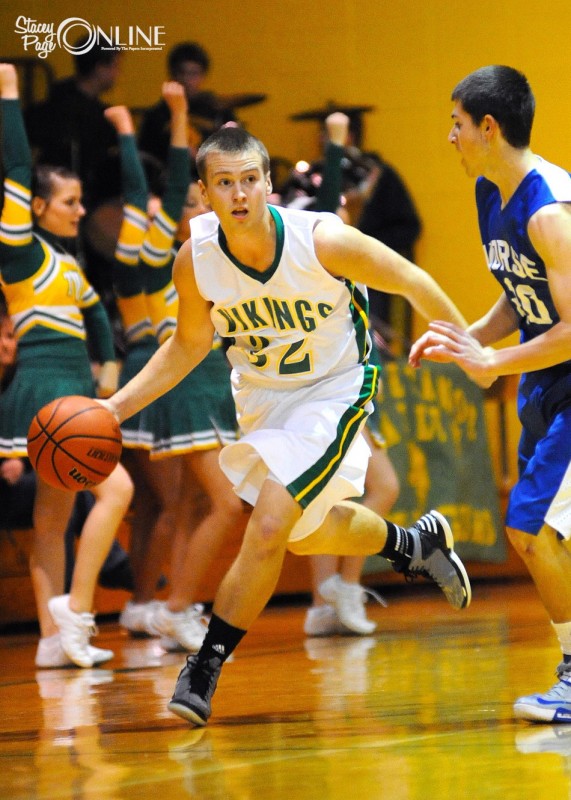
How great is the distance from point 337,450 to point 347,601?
2.23 metres

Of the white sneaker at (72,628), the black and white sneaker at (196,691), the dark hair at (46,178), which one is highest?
the dark hair at (46,178)

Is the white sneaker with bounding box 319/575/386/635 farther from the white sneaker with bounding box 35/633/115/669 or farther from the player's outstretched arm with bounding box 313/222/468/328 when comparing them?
the player's outstretched arm with bounding box 313/222/468/328

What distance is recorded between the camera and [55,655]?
502 centimetres

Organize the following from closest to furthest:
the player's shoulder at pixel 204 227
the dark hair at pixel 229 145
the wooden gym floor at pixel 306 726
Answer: the wooden gym floor at pixel 306 726
the dark hair at pixel 229 145
the player's shoulder at pixel 204 227

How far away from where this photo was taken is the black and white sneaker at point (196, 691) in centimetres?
337

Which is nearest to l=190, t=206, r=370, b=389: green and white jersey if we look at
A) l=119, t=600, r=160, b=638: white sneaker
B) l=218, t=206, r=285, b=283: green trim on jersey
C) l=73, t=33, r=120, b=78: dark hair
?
l=218, t=206, r=285, b=283: green trim on jersey

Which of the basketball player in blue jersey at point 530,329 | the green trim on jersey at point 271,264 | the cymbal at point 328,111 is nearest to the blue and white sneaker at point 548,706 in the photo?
the basketball player in blue jersey at point 530,329

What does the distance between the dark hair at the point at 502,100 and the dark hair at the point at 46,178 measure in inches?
94.2

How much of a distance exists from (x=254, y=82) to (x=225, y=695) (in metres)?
6.62

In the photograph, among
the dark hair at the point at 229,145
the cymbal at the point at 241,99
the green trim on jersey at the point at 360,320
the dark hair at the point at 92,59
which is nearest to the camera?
the dark hair at the point at 229,145

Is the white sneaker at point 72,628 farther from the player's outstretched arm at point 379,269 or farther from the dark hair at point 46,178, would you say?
the player's outstretched arm at point 379,269

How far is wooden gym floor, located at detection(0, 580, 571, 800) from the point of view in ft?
8.73

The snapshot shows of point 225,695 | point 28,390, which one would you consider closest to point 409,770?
point 225,695

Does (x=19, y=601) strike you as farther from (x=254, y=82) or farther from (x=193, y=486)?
(x=254, y=82)
